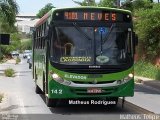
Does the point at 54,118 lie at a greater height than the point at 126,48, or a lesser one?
lesser

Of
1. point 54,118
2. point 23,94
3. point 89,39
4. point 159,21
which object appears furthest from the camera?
point 159,21

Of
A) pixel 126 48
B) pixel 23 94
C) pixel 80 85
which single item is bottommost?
Answer: pixel 23 94

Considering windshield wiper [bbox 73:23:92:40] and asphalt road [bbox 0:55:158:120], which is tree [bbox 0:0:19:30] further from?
windshield wiper [bbox 73:23:92:40]

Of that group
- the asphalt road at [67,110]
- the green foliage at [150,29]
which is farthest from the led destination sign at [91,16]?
the green foliage at [150,29]

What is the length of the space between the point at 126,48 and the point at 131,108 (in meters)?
2.29

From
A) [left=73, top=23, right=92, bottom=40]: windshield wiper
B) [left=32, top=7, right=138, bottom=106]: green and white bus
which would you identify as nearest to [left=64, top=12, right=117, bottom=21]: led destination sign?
[left=32, top=7, right=138, bottom=106]: green and white bus

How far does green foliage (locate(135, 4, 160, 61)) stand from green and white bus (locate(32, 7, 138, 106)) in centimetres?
2144

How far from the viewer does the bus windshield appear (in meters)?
14.9

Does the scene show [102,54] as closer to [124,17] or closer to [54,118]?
[124,17]

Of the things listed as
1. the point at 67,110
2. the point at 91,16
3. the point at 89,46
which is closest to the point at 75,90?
the point at 89,46

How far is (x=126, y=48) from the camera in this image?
50.1 feet

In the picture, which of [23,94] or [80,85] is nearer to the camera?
[80,85]

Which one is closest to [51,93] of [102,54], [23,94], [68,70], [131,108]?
[68,70]

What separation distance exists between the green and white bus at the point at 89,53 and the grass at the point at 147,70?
18.0 metres
